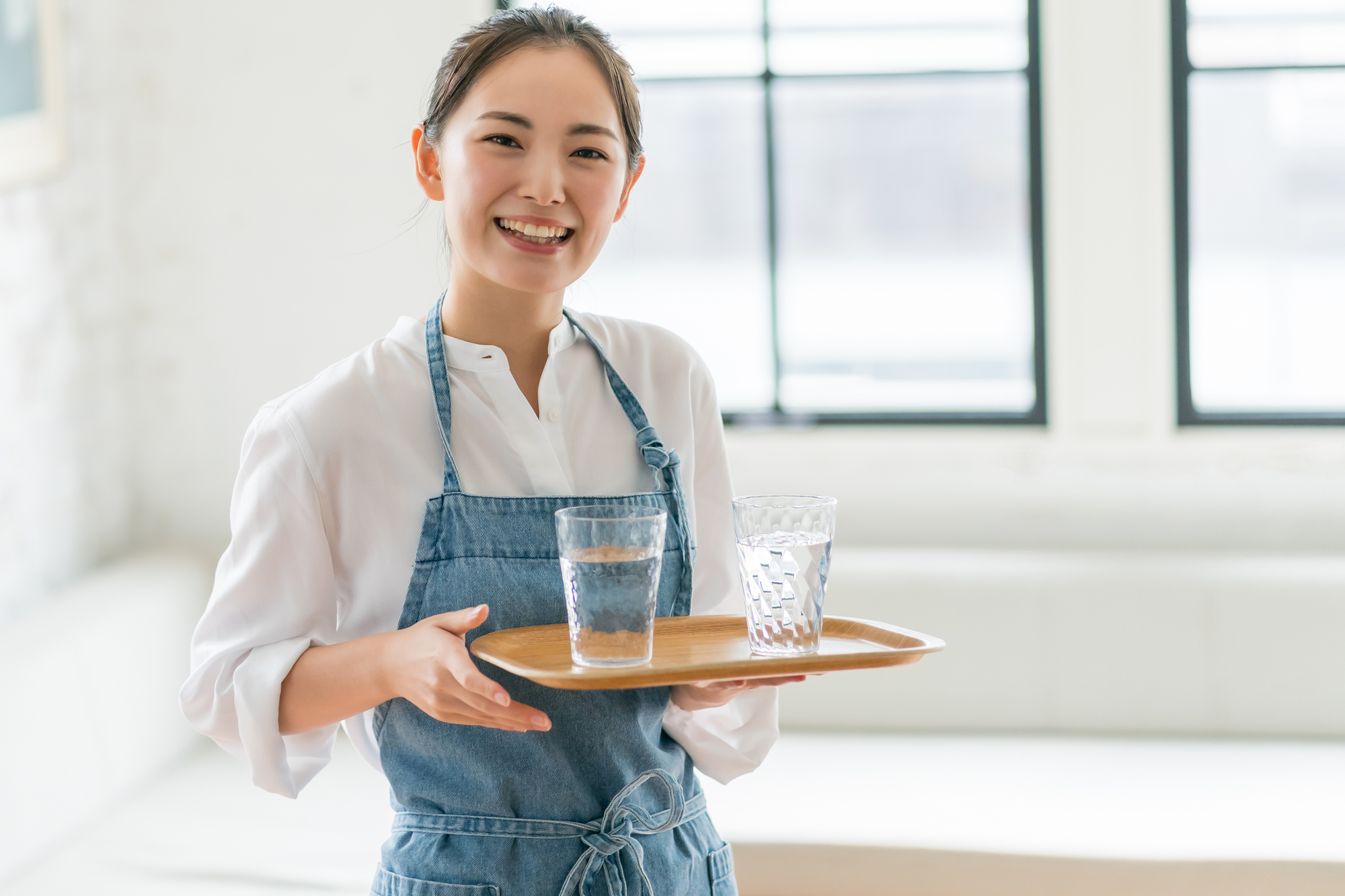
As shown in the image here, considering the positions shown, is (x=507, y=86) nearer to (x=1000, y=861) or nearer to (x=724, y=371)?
(x=1000, y=861)

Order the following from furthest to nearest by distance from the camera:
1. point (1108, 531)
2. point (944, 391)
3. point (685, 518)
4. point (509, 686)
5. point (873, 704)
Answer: point (944, 391), point (1108, 531), point (873, 704), point (685, 518), point (509, 686)

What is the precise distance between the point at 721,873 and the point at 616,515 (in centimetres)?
36

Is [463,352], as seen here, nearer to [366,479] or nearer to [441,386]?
[441,386]

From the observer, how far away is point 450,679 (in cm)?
90

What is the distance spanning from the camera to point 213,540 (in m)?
3.02

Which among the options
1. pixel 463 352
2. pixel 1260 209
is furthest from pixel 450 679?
pixel 1260 209

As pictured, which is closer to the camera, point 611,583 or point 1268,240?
point 611,583

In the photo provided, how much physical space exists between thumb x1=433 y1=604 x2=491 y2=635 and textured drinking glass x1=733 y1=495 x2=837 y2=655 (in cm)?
25

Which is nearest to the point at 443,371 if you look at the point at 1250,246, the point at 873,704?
the point at 873,704

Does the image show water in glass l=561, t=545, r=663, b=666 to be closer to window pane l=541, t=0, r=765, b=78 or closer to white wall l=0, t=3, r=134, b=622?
white wall l=0, t=3, r=134, b=622

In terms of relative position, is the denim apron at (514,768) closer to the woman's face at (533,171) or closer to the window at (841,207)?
the woman's face at (533,171)

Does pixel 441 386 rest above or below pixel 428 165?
below

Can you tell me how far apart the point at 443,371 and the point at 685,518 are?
254 millimetres

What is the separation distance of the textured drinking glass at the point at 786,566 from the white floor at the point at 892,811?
3.72 ft
